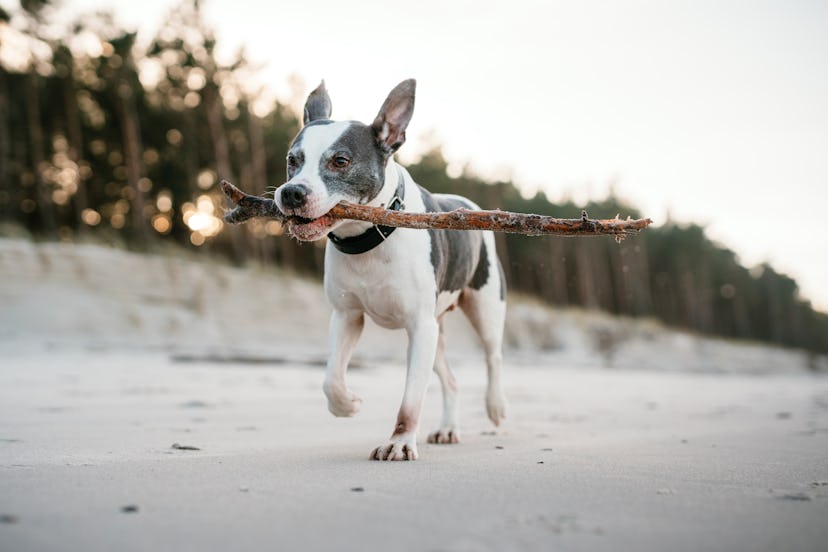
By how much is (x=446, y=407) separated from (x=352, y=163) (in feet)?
7.22

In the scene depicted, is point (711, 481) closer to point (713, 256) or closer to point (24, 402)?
point (24, 402)

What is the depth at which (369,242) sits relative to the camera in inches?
173

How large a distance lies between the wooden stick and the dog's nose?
0.31 ft

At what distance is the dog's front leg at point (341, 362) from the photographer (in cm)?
461

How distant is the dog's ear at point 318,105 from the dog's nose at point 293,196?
3.64ft

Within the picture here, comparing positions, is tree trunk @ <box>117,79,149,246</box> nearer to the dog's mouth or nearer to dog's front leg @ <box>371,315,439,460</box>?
dog's front leg @ <box>371,315,439,460</box>

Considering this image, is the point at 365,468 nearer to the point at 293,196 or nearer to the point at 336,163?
the point at 293,196

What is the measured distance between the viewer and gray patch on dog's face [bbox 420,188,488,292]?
15.8 feet

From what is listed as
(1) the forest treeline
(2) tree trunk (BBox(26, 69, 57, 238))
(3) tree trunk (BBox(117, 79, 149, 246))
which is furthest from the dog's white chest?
(2) tree trunk (BBox(26, 69, 57, 238))

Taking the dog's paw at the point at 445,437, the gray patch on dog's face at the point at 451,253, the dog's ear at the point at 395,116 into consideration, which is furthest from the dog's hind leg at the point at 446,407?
the dog's ear at the point at 395,116

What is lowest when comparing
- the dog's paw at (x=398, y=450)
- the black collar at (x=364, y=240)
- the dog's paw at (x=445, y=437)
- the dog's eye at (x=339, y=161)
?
the dog's paw at (x=445, y=437)

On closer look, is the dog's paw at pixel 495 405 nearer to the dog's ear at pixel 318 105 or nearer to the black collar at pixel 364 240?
the black collar at pixel 364 240

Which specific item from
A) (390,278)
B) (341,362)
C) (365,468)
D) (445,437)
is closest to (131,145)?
(445,437)

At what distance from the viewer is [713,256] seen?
233 ft
